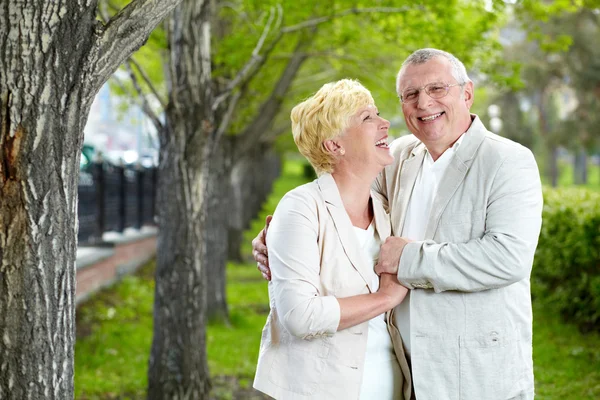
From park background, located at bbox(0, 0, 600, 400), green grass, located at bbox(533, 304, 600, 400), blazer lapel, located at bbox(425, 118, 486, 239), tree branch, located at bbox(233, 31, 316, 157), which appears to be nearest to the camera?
blazer lapel, located at bbox(425, 118, 486, 239)

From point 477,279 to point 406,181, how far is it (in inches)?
26.4

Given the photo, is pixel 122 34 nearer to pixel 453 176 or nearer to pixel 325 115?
pixel 325 115

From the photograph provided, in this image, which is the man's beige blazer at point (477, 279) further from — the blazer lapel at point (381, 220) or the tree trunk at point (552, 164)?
the tree trunk at point (552, 164)

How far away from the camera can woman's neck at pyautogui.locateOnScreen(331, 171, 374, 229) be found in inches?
136

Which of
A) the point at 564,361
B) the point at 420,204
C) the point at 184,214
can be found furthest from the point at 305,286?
the point at 564,361

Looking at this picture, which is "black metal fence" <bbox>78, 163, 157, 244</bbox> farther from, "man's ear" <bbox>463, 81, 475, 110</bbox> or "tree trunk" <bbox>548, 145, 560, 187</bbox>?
"tree trunk" <bbox>548, 145, 560, 187</bbox>

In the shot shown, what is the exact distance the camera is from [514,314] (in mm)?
3385

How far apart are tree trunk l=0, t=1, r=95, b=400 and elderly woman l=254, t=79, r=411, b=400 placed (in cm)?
79

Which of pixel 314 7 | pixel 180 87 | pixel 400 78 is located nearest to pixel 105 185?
pixel 314 7

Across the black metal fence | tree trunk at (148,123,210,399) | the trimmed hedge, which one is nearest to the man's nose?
tree trunk at (148,123,210,399)

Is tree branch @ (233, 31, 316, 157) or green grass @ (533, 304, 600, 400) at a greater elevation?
tree branch @ (233, 31, 316, 157)

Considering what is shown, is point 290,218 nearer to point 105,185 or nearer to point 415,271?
point 415,271

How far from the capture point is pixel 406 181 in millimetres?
3734

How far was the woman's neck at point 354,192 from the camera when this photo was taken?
3.46 metres
